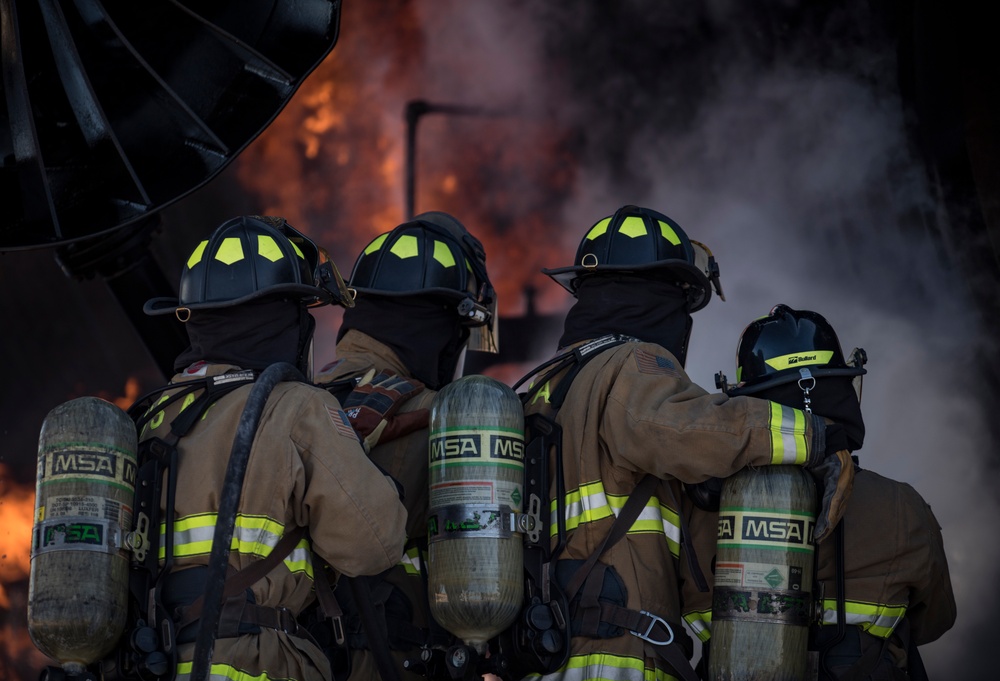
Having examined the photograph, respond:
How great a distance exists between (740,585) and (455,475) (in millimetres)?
896

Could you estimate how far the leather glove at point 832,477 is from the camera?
358cm

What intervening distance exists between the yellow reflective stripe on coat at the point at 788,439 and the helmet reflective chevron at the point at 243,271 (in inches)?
59.6

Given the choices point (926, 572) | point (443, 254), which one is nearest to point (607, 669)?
point (926, 572)

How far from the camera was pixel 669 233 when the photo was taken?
434 cm

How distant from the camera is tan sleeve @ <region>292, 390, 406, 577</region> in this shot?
3.57 m

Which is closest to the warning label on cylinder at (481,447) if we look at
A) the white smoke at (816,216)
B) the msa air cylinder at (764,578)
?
the msa air cylinder at (764,578)

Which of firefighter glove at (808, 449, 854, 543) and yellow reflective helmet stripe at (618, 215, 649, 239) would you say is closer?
firefighter glove at (808, 449, 854, 543)

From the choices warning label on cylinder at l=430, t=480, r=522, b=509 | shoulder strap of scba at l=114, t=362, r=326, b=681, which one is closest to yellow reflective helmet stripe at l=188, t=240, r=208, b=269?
shoulder strap of scba at l=114, t=362, r=326, b=681

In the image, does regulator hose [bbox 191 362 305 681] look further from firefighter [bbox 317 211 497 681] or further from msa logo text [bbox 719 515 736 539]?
msa logo text [bbox 719 515 736 539]

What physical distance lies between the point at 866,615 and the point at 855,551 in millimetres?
197

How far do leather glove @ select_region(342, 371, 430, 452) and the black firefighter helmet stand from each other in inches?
17.2

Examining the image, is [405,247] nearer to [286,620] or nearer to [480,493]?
[480,493]

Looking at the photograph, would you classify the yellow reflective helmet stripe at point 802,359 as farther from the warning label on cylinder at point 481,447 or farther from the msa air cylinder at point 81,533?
the msa air cylinder at point 81,533

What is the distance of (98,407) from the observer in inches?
139
